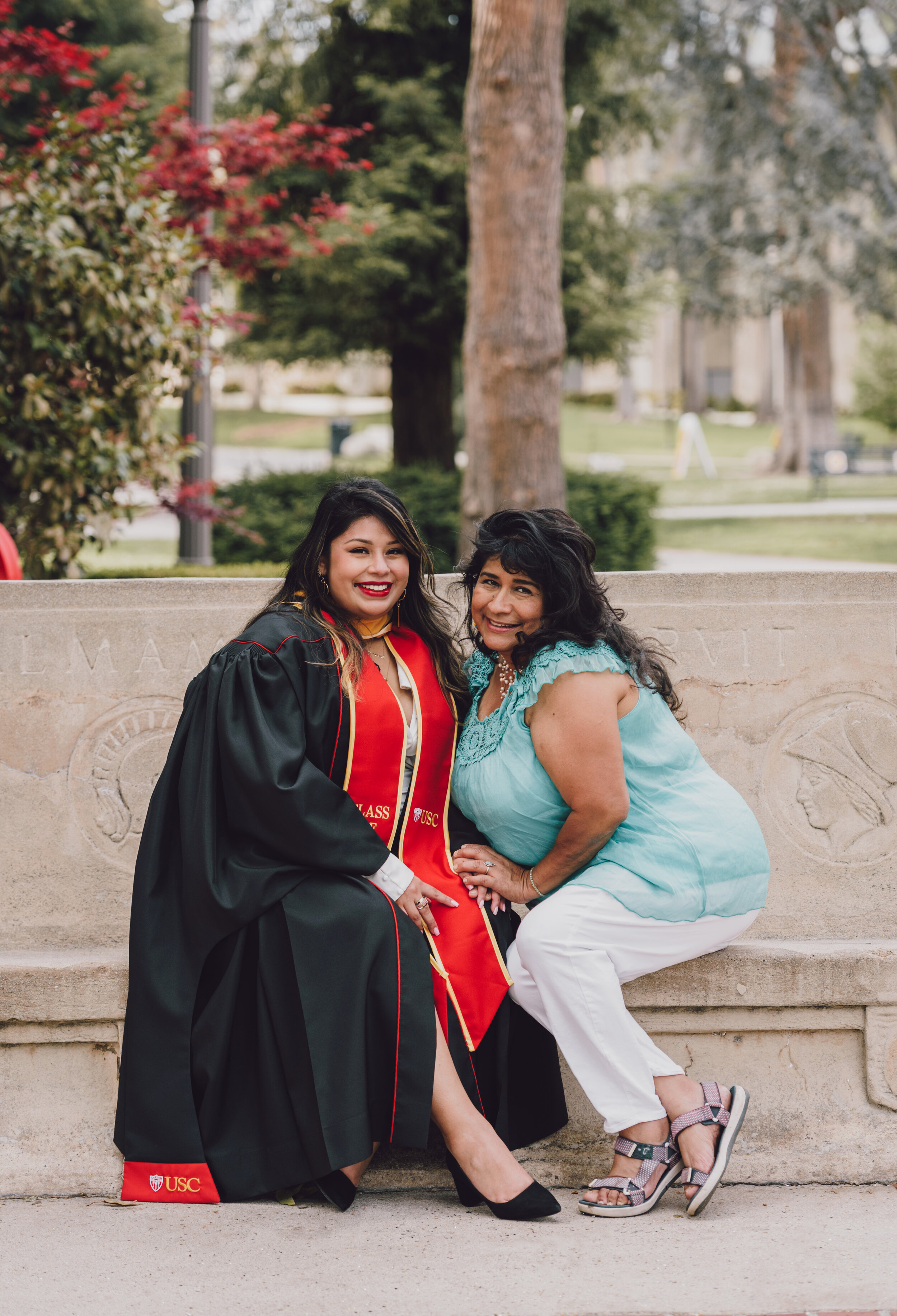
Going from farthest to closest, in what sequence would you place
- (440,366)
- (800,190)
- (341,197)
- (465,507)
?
1. (800,190)
2. (440,366)
3. (341,197)
4. (465,507)

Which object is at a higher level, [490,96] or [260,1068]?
[490,96]

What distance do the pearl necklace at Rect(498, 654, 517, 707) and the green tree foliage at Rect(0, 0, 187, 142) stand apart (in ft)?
39.6

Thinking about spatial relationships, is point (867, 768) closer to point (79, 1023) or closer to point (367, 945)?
point (367, 945)

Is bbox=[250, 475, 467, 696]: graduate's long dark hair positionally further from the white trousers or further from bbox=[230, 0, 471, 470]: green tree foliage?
bbox=[230, 0, 471, 470]: green tree foliage

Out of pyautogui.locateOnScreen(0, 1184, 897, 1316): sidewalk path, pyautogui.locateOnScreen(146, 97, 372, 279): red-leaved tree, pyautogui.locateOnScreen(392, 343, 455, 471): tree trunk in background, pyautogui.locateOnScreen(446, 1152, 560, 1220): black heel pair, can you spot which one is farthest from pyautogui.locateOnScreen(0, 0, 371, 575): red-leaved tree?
pyautogui.locateOnScreen(392, 343, 455, 471): tree trunk in background

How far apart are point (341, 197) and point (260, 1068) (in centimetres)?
988

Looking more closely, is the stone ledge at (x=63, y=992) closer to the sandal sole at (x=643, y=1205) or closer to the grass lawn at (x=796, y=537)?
the sandal sole at (x=643, y=1205)

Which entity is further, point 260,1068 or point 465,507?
point 465,507

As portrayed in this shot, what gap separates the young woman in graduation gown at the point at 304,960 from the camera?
9.48 ft

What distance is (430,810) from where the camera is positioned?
3.20 meters

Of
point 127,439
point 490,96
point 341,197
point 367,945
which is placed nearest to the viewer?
point 367,945

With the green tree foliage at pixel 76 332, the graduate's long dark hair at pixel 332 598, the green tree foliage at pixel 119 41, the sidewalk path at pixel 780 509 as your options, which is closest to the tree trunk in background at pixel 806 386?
the sidewalk path at pixel 780 509

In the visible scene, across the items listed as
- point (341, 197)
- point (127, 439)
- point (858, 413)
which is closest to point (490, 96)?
point (127, 439)

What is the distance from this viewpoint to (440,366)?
12625 mm
